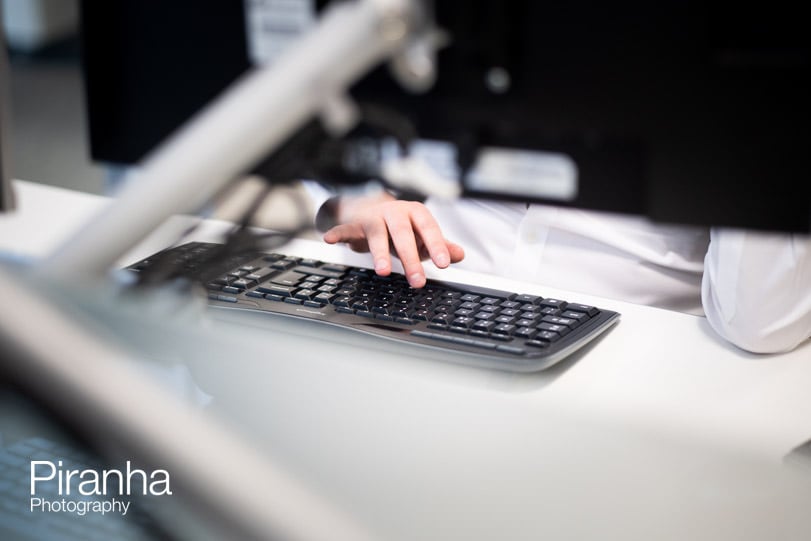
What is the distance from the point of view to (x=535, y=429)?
759 millimetres

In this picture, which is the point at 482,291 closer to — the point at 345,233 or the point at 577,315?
the point at 577,315

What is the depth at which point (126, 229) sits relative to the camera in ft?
1.34

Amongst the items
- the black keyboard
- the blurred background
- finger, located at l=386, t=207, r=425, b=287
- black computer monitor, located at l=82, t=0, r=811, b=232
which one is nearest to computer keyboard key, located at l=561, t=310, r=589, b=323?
the black keyboard

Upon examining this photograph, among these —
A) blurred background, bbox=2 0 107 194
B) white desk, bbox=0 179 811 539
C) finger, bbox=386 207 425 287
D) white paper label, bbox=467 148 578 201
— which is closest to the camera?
white paper label, bbox=467 148 578 201

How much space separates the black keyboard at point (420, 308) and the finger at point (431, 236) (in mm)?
94

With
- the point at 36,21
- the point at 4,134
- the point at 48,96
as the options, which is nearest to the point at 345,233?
the point at 4,134

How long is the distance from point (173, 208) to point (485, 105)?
0.15 m

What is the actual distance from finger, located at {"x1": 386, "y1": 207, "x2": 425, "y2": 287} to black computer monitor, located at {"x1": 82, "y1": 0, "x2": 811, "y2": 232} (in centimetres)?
45

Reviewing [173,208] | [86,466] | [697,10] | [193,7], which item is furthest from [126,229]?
[86,466]

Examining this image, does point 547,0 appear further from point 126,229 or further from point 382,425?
point 382,425

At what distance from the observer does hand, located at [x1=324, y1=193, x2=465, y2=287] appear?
0.97 m

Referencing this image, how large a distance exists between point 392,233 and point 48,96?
3.63 meters

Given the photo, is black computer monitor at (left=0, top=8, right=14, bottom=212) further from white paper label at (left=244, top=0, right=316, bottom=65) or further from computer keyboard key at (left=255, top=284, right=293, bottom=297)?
computer keyboard key at (left=255, top=284, right=293, bottom=297)

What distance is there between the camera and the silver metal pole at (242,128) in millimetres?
369
